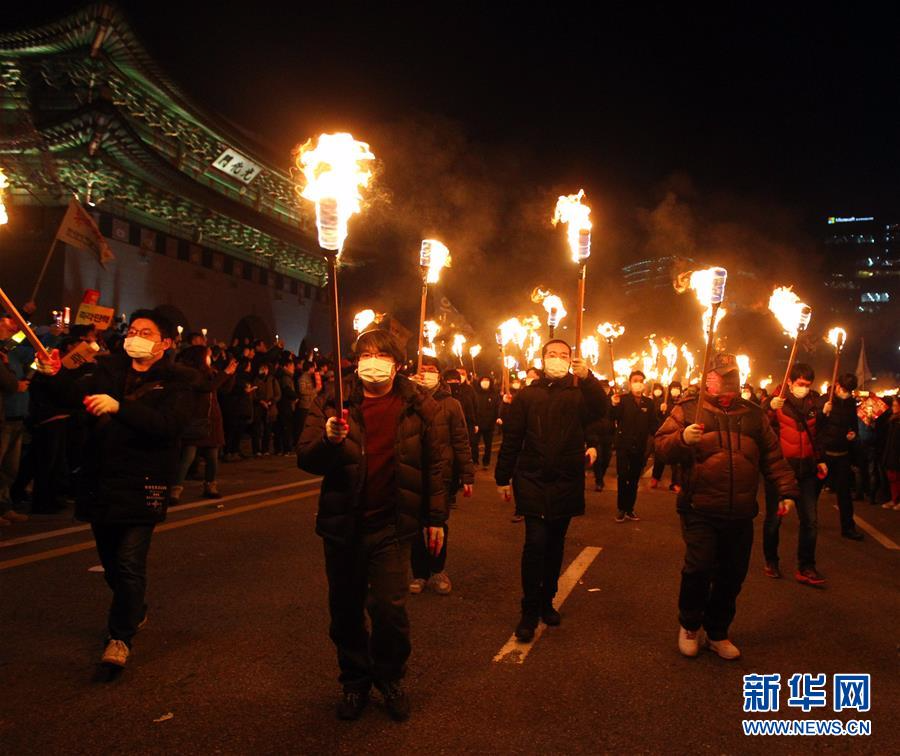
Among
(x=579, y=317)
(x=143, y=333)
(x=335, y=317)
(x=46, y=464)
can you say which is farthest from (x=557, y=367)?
(x=46, y=464)

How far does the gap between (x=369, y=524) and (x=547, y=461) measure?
5.52 ft

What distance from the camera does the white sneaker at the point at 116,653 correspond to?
3.79 m

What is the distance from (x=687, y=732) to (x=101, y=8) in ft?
74.9

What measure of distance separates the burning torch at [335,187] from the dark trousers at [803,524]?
4.55 metres

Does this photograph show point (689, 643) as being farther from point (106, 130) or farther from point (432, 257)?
point (106, 130)

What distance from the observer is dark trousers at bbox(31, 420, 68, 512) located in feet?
26.5

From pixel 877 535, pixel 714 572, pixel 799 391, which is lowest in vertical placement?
pixel 877 535

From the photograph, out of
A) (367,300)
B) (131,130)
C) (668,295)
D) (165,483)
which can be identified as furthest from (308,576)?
(668,295)

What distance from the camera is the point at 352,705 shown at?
11.4 feet

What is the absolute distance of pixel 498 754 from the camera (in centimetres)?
316

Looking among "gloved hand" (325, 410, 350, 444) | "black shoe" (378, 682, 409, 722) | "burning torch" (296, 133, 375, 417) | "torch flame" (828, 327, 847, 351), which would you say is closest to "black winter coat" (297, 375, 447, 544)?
"gloved hand" (325, 410, 350, 444)

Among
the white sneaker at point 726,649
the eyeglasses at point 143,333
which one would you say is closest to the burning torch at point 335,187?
the eyeglasses at point 143,333

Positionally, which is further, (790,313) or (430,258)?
(790,313)

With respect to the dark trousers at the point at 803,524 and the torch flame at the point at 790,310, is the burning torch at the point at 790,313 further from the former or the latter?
the dark trousers at the point at 803,524
